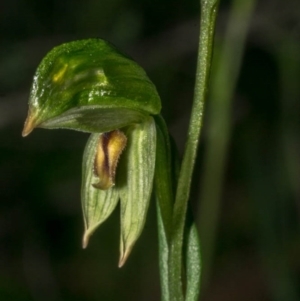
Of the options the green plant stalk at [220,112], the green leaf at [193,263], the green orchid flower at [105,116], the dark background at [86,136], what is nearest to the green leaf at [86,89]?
the green orchid flower at [105,116]

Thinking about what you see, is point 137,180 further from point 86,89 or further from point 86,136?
point 86,136

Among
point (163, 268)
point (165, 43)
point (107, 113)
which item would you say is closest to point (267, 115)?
point (165, 43)

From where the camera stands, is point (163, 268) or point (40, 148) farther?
point (40, 148)

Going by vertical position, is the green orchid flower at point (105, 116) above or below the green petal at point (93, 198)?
above

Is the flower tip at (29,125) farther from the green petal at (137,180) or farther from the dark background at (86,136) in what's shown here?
the dark background at (86,136)

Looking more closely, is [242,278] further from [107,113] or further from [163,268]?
[107,113]

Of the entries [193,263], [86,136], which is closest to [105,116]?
[193,263]
